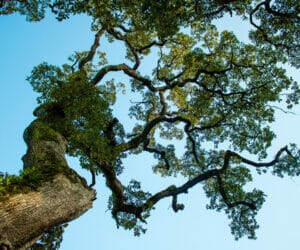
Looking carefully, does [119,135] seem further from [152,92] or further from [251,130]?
[251,130]

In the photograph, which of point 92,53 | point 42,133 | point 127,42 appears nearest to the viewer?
point 42,133

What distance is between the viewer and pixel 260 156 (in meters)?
16.6

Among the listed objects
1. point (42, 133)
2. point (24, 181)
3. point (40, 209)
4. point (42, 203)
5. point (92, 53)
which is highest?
point (92, 53)

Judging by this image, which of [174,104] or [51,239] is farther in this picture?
[174,104]

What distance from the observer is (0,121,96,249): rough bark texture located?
22.9 ft

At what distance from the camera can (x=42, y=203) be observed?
774 cm

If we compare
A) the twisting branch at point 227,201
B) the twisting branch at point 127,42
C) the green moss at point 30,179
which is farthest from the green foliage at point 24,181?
the twisting branch at point 127,42

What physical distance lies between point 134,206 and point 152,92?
7700 mm

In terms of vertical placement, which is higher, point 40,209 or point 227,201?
point 227,201

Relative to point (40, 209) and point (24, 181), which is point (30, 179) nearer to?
point (24, 181)

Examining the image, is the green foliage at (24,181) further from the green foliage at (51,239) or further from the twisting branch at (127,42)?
the twisting branch at (127,42)

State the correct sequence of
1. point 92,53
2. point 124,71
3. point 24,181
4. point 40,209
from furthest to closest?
point 92,53 < point 124,71 < point 24,181 < point 40,209

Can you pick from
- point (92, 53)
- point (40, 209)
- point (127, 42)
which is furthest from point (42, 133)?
point (127, 42)

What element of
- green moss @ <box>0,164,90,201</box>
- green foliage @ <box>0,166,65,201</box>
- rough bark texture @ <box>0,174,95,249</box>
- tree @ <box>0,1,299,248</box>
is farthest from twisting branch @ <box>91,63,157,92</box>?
green foliage @ <box>0,166,65,201</box>
